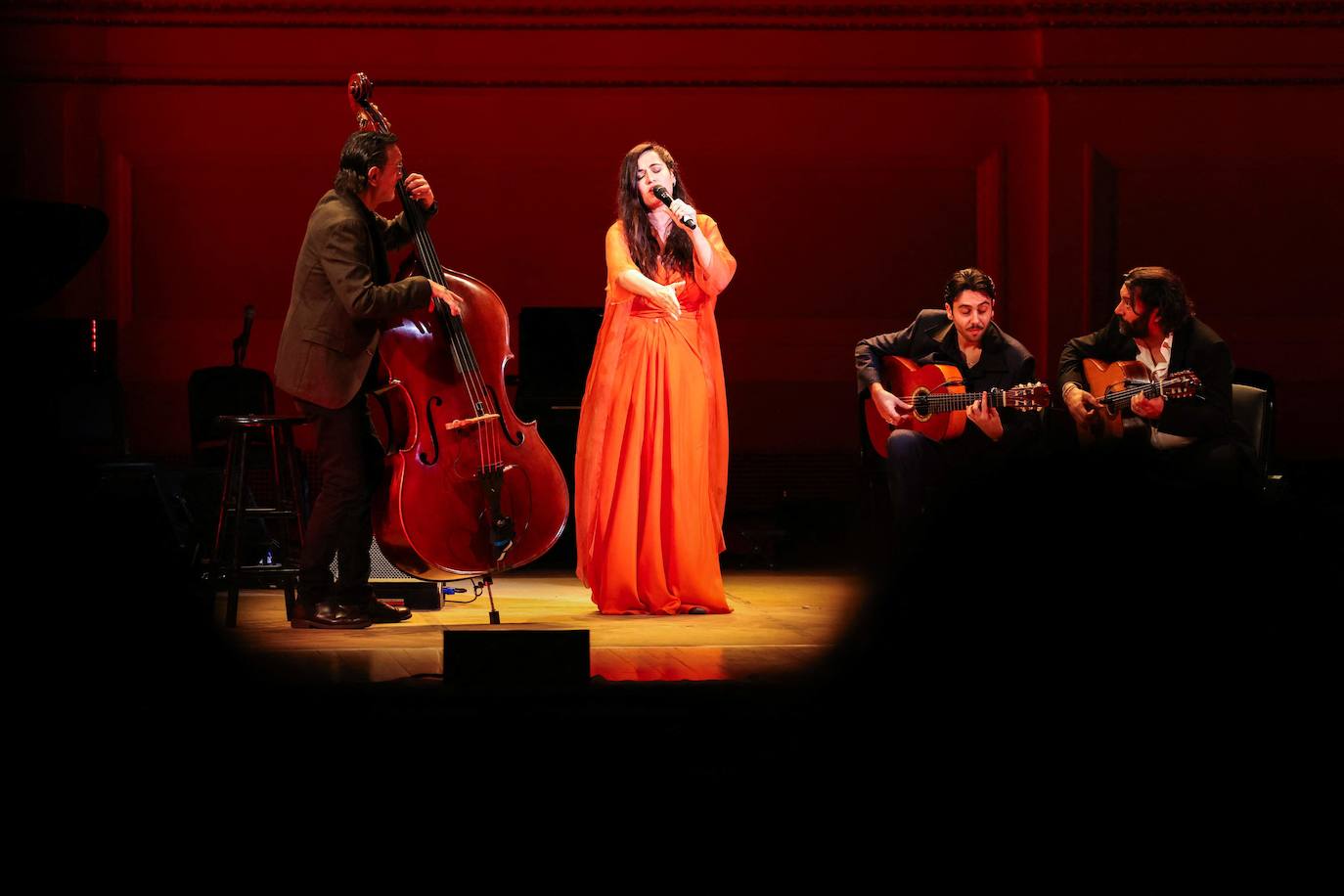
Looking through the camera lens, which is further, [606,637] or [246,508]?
[246,508]

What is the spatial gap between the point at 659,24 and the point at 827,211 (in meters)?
1.25

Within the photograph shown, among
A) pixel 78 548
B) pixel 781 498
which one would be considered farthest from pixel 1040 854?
pixel 781 498

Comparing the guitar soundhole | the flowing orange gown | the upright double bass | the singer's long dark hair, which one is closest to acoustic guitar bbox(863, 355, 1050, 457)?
the guitar soundhole

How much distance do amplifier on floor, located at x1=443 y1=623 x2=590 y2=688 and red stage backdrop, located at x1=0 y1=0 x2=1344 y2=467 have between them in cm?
468

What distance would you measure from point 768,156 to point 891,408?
2825 millimetres

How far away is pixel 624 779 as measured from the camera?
2295 mm

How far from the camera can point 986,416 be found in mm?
4605

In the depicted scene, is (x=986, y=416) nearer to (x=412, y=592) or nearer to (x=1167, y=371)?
(x=1167, y=371)

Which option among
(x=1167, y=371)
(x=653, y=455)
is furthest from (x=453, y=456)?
(x=1167, y=371)

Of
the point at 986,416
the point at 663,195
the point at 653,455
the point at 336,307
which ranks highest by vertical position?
the point at 663,195

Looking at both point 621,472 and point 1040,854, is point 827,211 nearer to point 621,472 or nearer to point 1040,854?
point 621,472

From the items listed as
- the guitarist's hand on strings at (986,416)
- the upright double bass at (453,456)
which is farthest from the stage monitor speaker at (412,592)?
the guitarist's hand on strings at (986,416)

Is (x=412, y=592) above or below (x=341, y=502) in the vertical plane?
below

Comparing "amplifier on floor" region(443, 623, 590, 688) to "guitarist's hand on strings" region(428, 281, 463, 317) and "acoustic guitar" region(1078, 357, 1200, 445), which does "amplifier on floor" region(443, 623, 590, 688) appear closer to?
"guitarist's hand on strings" region(428, 281, 463, 317)
